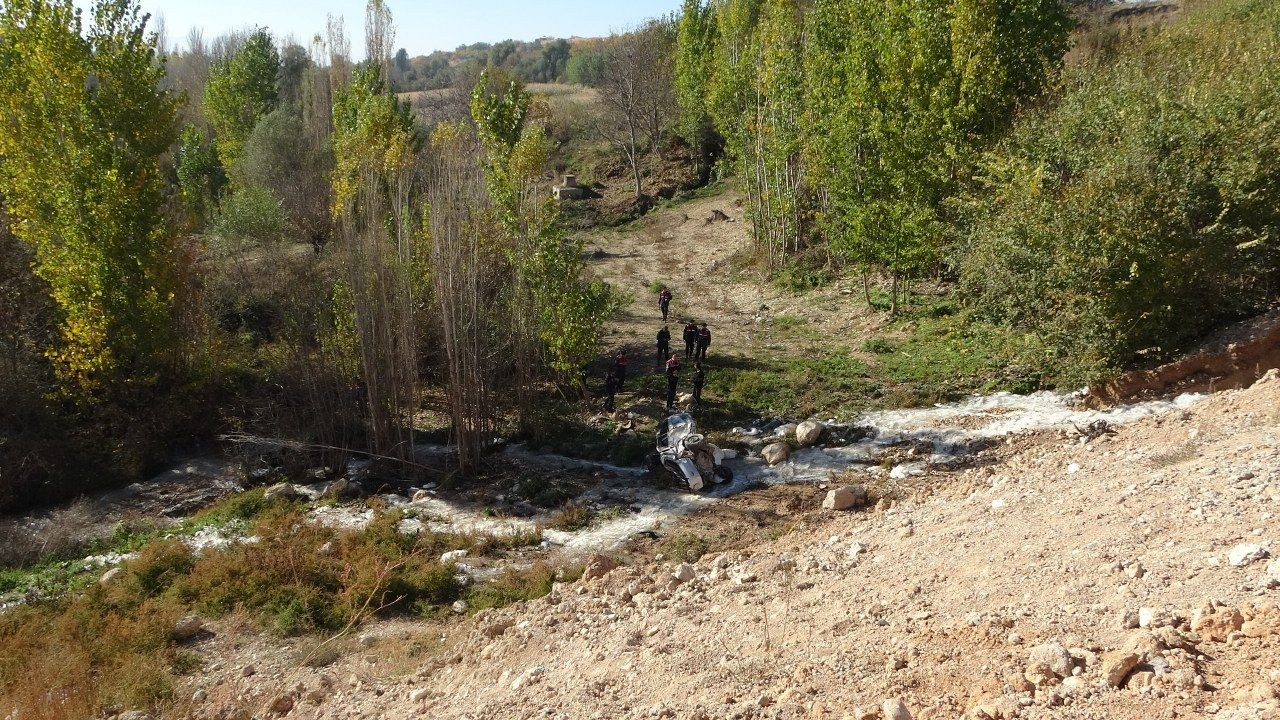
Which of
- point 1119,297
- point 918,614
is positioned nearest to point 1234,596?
point 918,614

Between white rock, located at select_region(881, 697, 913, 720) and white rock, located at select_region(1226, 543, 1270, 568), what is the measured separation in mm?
3157

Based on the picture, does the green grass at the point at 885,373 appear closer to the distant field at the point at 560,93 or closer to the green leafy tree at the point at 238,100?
the green leafy tree at the point at 238,100

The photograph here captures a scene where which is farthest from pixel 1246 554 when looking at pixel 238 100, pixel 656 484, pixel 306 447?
pixel 238 100

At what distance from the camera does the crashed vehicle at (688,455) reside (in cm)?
1273

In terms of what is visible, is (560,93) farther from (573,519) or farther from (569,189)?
(573,519)

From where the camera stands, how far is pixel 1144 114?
13695mm

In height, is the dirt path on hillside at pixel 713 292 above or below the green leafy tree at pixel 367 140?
below

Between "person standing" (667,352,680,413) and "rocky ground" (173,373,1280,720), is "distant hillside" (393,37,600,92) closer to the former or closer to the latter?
"person standing" (667,352,680,413)

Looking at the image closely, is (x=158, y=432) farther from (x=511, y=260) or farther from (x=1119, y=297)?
(x=1119, y=297)

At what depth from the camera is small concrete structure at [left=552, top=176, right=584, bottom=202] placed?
144 feet

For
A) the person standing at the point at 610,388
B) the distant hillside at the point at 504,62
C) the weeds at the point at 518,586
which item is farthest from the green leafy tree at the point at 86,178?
the distant hillside at the point at 504,62

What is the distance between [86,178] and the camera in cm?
1524

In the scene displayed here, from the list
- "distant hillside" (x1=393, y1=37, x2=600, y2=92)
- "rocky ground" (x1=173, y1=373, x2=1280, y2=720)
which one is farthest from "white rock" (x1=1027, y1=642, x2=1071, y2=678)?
"distant hillside" (x1=393, y1=37, x2=600, y2=92)

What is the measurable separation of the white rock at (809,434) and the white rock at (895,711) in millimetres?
8455
